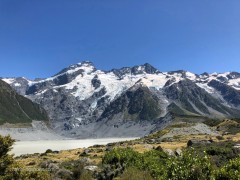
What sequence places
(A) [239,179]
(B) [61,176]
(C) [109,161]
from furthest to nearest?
1. (C) [109,161]
2. (B) [61,176]
3. (A) [239,179]

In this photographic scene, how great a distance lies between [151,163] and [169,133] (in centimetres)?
12784

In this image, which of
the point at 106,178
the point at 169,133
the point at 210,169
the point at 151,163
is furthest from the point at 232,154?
the point at 169,133

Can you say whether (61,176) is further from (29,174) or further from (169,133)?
(169,133)

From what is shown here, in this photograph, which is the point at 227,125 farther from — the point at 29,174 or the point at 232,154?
the point at 29,174

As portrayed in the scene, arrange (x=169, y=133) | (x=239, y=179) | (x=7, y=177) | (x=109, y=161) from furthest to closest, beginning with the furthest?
(x=169, y=133) < (x=109, y=161) < (x=7, y=177) < (x=239, y=179)

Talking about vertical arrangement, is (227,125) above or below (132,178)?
above

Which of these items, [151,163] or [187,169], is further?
→ [151,163]

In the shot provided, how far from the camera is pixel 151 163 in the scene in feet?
185

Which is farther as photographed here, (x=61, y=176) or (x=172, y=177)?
(x=61, y=176)

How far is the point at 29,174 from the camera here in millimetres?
32312

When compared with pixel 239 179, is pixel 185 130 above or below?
above

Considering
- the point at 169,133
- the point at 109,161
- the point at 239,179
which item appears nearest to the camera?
the point at 239,179

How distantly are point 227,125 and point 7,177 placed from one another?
6637 inches

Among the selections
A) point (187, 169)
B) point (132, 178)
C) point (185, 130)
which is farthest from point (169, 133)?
point (187, 169)
